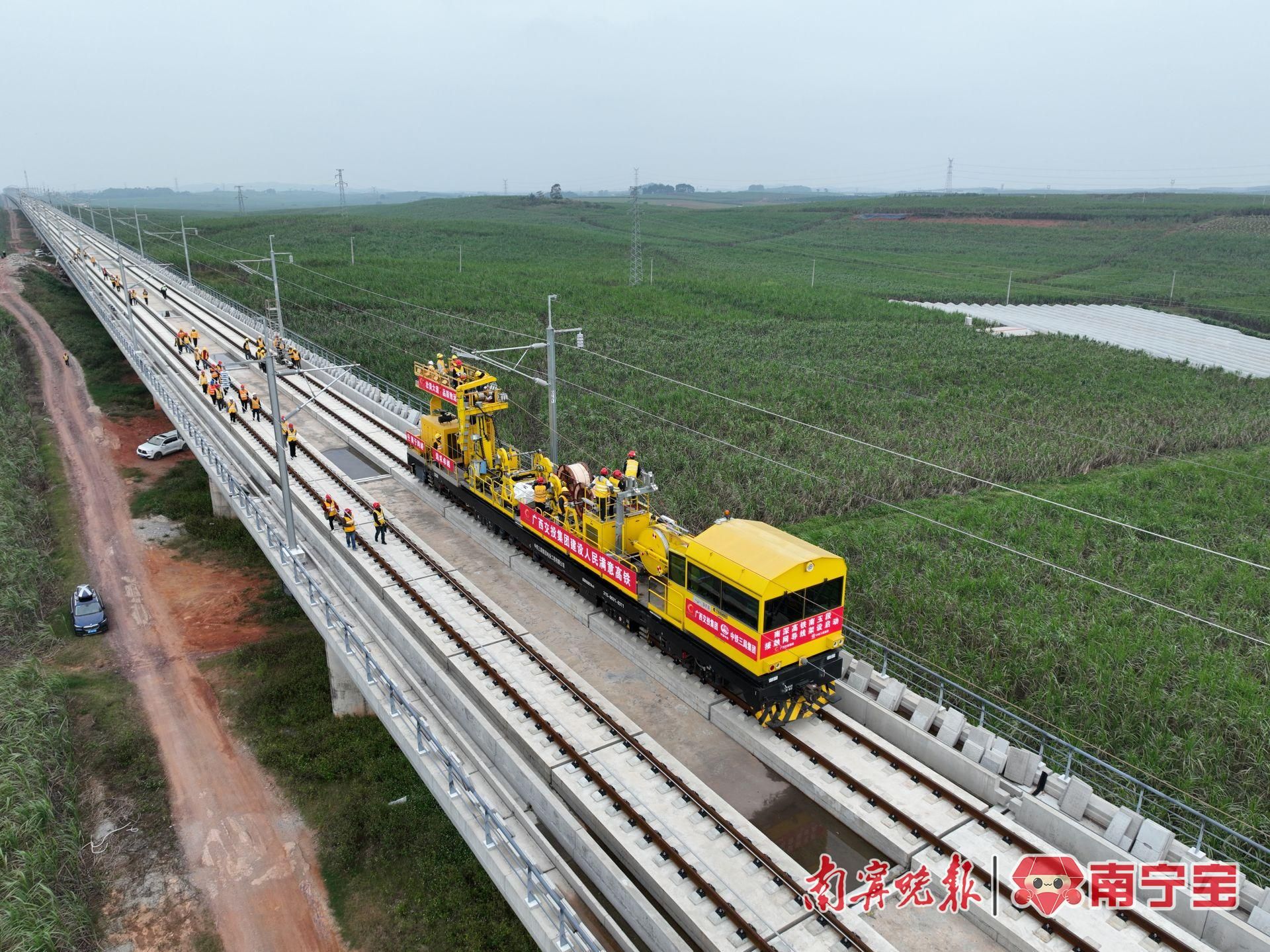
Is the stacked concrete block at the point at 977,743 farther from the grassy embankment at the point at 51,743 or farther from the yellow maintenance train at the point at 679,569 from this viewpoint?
the grassy embankment at the point at 51,743

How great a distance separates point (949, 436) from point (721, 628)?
86.2 feet

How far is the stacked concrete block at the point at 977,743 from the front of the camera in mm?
13977

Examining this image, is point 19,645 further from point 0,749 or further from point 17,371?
point 17,371

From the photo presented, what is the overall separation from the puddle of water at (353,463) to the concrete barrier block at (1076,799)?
950 inches

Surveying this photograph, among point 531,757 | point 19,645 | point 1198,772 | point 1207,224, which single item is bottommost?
point 19,645

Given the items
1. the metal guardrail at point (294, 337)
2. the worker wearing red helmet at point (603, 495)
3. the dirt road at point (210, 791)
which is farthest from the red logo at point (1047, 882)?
the metal guardrail at point (294, 337)

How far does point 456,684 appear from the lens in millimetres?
16906

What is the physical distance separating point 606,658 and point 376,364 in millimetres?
37188

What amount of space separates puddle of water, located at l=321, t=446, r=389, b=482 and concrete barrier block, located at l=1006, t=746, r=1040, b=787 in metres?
23.2

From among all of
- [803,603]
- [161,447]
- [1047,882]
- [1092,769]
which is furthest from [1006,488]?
[161,447]

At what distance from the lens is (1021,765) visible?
13531 millimetres

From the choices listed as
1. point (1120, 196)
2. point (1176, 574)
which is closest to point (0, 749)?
point (1176, 574)

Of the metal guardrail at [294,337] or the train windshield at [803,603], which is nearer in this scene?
the train windshield at [803,603]

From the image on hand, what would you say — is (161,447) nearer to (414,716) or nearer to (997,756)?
(414,716)
